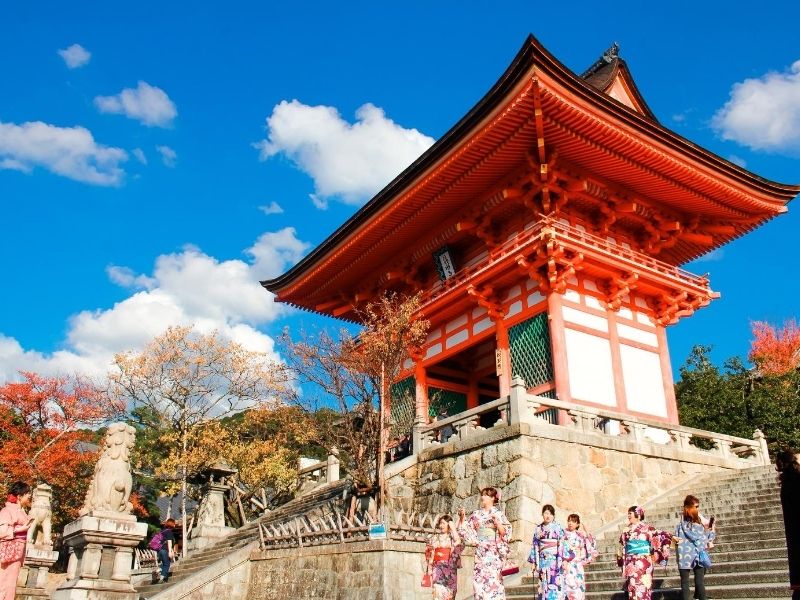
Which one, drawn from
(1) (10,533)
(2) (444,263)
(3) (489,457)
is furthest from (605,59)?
(1) (10,533)

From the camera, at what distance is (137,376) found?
2244cm

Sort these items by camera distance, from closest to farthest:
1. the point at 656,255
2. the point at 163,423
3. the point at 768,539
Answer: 1. the point at 768,539
2. the point at 656,255
3. the point at 163,423

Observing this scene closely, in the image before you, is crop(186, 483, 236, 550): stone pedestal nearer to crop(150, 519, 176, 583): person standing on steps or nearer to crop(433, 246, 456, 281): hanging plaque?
crop(150, 519, 176, 583): person standing on steps

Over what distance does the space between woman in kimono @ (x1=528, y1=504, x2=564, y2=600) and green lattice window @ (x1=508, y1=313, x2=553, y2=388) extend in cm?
829

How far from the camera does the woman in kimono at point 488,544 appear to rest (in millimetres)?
7117

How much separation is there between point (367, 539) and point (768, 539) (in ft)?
18.0

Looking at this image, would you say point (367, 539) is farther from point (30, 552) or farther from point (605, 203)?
point (605, 203)

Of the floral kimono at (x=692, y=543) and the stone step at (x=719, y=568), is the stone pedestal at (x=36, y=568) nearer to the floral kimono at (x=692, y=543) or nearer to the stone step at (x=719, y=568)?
the stone step at (x=719, y=568)

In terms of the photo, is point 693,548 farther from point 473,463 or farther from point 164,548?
point 164,548

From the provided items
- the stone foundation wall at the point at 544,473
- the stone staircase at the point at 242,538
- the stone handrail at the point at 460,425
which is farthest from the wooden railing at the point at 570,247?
the stone staircase at the point at 242,538

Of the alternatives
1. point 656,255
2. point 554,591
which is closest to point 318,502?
point 554,591

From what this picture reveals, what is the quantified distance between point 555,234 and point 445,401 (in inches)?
261

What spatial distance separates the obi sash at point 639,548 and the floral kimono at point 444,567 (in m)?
1.86

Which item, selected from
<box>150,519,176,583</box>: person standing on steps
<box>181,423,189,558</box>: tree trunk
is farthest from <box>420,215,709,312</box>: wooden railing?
<box>150,519,176,583</box>: person standing on steps
